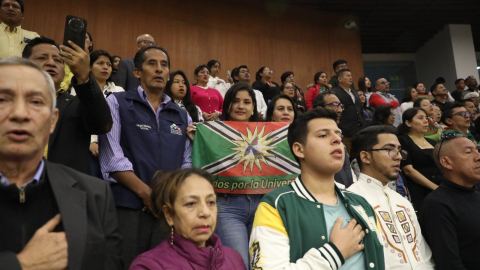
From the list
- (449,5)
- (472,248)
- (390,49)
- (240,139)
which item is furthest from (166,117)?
(390,49)

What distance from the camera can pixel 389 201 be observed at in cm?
291

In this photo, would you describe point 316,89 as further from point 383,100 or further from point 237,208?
point 237,208

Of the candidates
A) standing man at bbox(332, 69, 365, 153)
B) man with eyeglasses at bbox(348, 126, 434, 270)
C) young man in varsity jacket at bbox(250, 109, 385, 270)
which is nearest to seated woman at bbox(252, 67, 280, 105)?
standing man at bbox(332, 69, 365, 153)

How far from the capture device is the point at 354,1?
11766 millimetres

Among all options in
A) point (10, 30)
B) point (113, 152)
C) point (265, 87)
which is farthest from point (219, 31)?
point (113, 152)

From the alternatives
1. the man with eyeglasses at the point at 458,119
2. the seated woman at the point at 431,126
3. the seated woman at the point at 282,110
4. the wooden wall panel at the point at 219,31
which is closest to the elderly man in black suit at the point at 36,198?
the seated woman at the point at 282,110

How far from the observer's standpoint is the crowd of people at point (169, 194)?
4.72 ft

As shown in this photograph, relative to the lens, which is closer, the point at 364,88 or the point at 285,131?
the point at 285,131

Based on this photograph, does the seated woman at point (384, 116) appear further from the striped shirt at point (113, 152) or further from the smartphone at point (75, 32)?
the smartphone at point (75, 32)

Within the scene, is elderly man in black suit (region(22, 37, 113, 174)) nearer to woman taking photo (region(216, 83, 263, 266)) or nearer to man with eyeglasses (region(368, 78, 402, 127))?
woman taking photo (region(216, 83, 263, 266))

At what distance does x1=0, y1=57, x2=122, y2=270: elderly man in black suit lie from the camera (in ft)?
4.47

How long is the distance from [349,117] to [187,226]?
4.44 m

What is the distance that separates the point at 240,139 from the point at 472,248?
1794mm

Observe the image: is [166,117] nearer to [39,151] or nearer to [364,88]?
[39,151]
